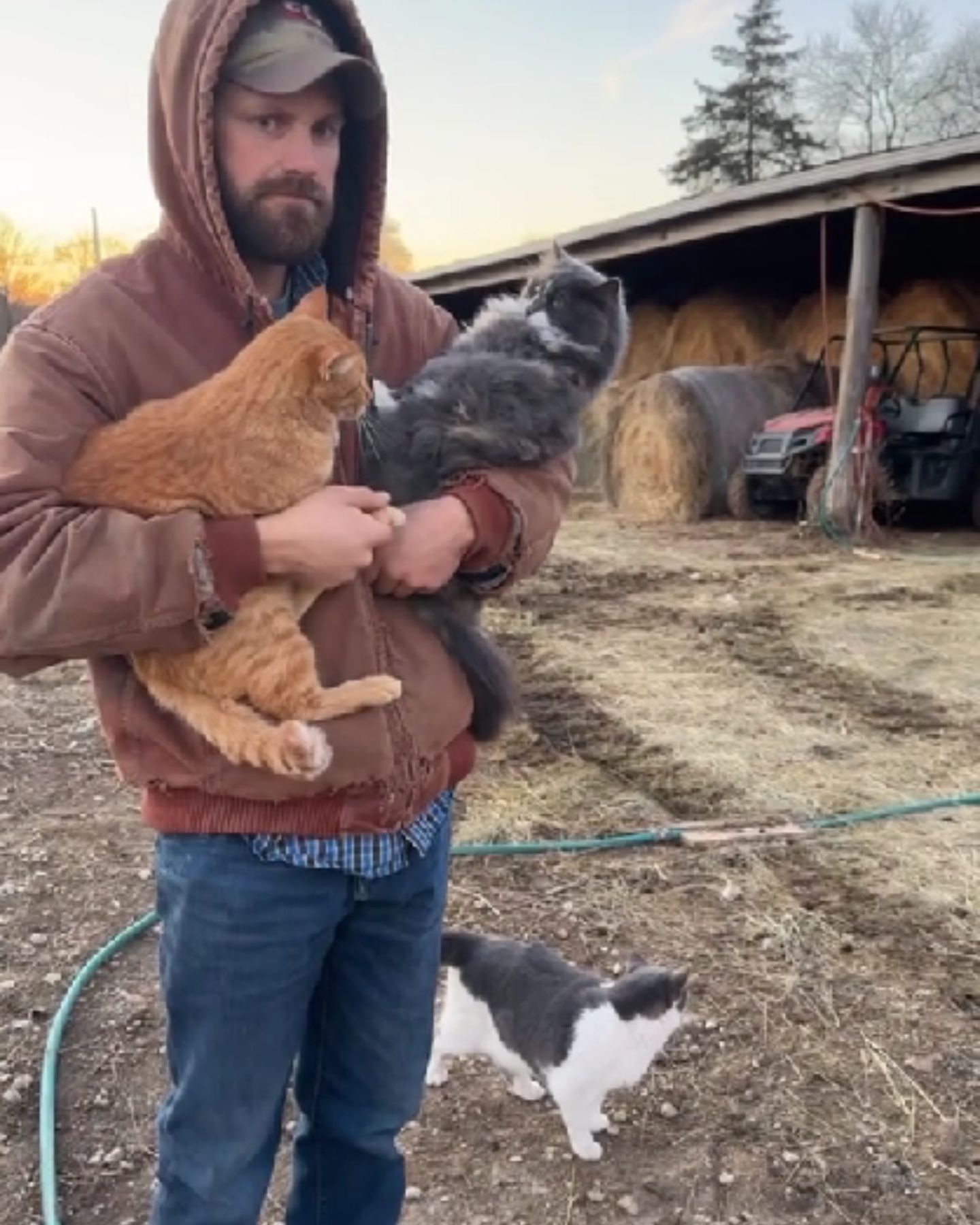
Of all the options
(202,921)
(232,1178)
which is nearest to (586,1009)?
(232,1178)

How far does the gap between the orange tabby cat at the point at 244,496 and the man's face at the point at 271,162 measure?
14 cm

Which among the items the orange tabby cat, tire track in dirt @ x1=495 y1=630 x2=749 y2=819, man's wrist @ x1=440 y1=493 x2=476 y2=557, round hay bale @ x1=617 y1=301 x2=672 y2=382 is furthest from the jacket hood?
round hay bale @ x1=617 y1=301 x2=672 y2=382

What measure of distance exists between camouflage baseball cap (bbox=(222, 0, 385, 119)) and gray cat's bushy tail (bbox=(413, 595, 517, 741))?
0.76 metres

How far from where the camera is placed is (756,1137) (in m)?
2.67

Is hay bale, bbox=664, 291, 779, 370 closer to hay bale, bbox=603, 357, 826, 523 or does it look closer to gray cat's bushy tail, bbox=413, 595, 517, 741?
hay bale, bbox=603, 357, 826, 523

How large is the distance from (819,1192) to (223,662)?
1765 millimetres

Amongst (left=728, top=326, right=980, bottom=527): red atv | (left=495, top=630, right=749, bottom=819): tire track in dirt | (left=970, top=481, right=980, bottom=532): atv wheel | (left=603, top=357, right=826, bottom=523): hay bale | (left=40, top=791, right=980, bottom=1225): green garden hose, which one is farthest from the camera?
(left=603, top=357, right=826, bottom=523): hay bale

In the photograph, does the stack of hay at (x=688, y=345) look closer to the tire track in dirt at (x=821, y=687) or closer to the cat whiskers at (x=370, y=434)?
the tire track in dirt at (x=821, y=687)

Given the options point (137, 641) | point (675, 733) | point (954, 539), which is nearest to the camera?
point (137, 641)

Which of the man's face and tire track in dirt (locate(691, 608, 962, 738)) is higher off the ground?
the man's face

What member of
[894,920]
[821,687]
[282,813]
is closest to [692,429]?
[821,687]

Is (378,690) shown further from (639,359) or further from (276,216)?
(639,359)

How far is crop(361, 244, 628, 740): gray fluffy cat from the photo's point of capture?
1.96m

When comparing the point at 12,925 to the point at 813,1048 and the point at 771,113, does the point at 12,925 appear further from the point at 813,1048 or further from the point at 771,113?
the point at 771,113
